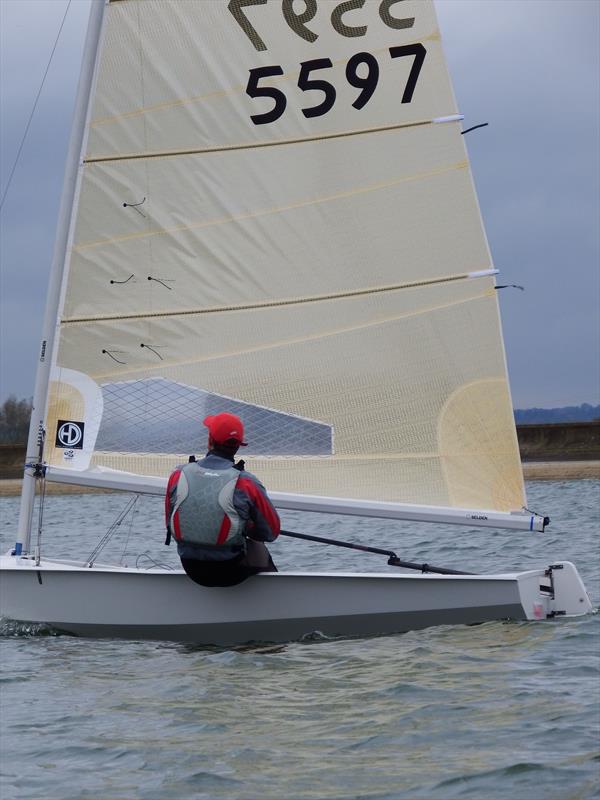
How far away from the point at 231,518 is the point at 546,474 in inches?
923

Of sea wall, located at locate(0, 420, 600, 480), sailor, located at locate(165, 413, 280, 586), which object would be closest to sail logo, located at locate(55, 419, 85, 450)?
sailor, located at locate(165, 413, 280, 586)

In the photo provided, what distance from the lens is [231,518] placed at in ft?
21.8

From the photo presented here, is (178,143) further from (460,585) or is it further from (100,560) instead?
(100,560)

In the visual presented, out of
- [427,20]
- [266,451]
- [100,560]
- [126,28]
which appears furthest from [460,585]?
[100,560]

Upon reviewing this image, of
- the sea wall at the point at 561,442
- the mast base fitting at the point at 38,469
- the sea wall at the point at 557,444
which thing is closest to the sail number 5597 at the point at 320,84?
the mast base fitting at the point at 38,469

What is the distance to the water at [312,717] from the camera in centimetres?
453

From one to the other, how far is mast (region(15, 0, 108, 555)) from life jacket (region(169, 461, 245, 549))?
1110mm

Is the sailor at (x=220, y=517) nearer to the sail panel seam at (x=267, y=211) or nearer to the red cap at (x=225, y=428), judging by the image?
the red cap at (x=225, y=428)

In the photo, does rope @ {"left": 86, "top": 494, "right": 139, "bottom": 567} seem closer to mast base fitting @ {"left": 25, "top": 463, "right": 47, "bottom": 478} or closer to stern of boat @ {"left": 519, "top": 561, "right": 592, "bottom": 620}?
mast base fitting @ {"left": 25, "top": 463, "right": 47, "bottom": 478}

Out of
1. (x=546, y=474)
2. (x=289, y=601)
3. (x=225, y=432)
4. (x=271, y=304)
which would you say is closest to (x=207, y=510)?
(x=225, y=432)

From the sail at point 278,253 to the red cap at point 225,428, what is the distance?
571mm

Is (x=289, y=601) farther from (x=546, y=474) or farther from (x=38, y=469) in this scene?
(x=546, y=474)

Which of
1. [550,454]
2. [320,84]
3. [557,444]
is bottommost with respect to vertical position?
[320,84]

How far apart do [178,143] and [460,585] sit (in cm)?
292
